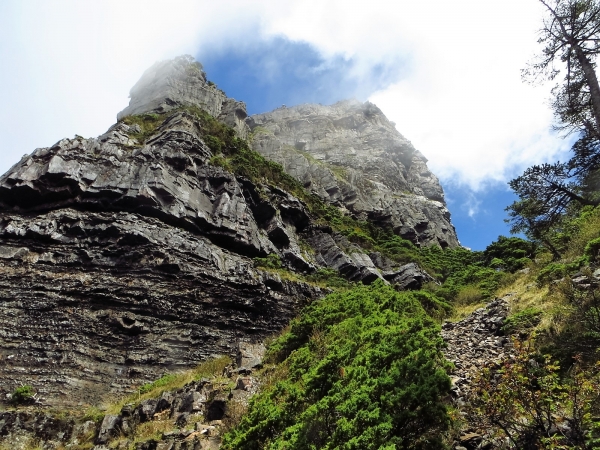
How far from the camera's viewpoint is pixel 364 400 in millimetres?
6406

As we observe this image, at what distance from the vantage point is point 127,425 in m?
12.5

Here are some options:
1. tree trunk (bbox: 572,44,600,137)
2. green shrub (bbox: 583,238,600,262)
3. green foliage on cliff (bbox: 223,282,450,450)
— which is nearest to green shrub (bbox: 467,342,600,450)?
green foliage on cliff (bbox: 223,282,450,450)

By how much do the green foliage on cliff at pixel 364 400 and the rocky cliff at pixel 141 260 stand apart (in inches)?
406

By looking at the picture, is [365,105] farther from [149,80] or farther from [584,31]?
[584,31]

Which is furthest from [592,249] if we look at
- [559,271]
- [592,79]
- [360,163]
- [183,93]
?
[360,163]

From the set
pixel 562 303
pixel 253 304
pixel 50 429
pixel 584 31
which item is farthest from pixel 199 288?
pixel 584 31

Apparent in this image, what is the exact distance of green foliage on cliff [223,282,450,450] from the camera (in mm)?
5961

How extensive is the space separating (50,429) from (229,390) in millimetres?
6856

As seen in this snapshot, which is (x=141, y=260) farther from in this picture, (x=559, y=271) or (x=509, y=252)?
(x=509, y=252)

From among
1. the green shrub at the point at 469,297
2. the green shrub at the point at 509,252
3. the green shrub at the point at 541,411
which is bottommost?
the green shrub at the point at 541,411

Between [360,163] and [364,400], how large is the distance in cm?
6125

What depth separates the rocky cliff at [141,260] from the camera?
16.8 metres

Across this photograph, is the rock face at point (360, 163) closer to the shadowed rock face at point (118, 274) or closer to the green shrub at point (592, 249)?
the shadowed rock face at point (118, 274)

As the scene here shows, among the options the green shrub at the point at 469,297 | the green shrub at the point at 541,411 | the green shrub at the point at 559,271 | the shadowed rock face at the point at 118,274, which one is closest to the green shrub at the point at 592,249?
the green shrub at the point at 559,271
